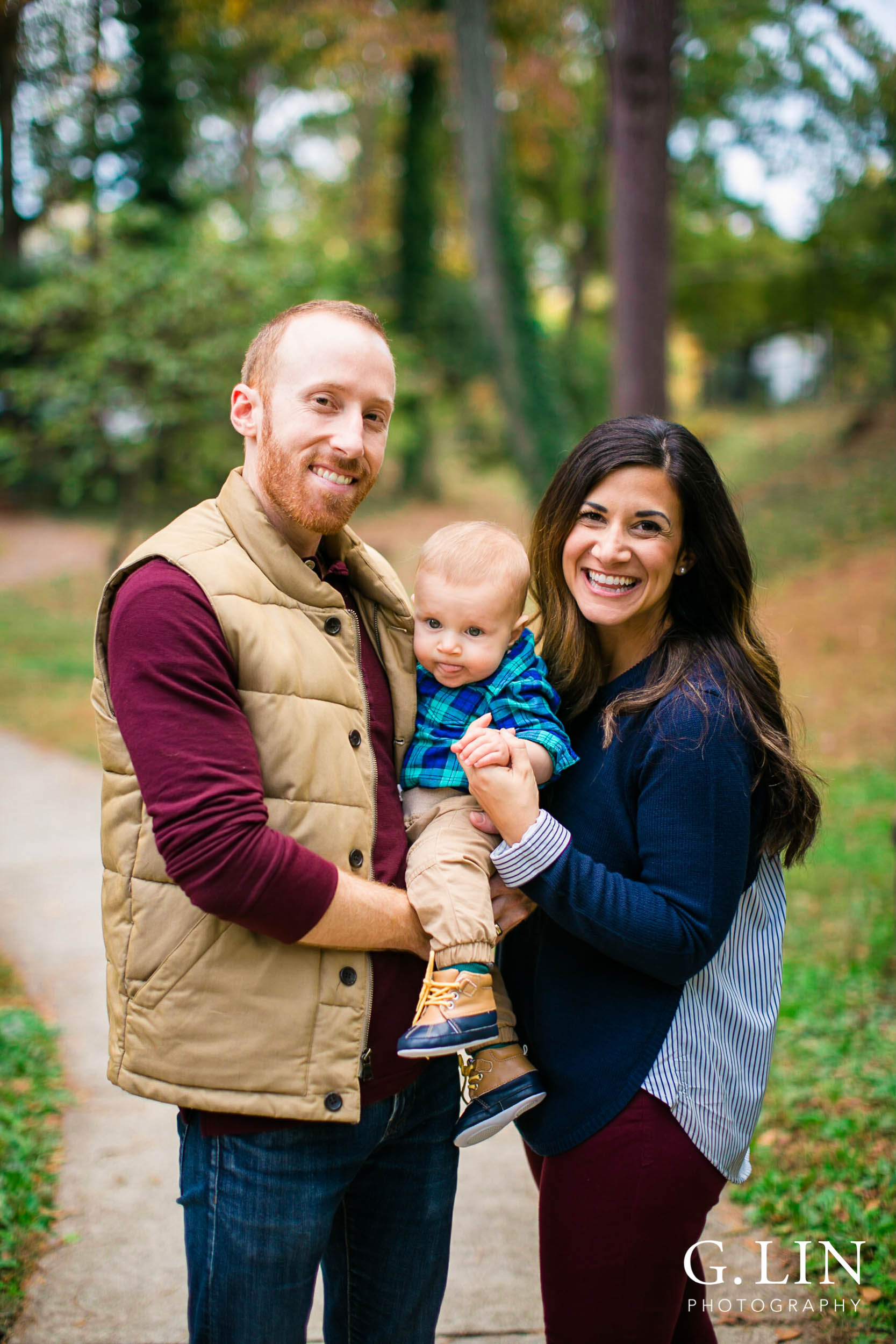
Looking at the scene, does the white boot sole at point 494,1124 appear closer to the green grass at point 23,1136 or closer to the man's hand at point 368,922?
the man's hand at point 368,922

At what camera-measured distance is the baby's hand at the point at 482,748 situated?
1.93m

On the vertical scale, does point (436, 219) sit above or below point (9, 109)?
below

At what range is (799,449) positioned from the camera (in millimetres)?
19172

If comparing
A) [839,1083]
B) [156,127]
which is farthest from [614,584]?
[156,127]

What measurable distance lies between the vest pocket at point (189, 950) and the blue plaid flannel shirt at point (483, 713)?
1.73ft

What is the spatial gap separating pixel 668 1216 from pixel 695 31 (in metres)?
19.1

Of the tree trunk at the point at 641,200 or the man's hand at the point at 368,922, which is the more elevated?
the tree trunk at the point at 641,200

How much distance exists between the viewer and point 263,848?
160 centimetres

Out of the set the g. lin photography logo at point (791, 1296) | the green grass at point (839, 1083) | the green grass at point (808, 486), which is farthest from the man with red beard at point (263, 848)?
the green grass at point (808, 486)

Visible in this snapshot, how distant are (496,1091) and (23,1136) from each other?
2.51 m

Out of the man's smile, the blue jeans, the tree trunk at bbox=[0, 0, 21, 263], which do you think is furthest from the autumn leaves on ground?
the tree trunk at bbox=[0, 0, 21, 263]

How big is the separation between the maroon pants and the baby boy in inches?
7.1

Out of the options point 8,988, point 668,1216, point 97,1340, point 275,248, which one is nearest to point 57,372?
point 275,248

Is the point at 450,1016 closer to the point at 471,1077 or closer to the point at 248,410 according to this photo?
the point at 471,1077
